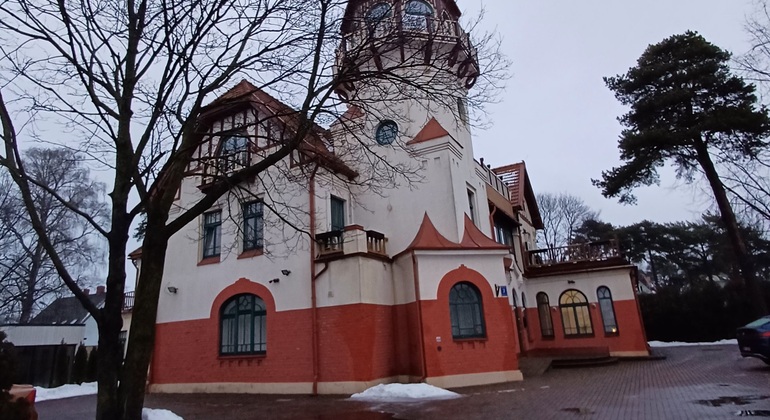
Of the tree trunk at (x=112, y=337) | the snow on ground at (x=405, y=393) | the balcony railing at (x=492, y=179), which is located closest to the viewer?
the tree trunk at (x=112, y=337)

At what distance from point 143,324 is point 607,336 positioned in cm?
1846

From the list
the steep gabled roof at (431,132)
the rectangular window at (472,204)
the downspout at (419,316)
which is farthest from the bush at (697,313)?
the downspout at (419,316)

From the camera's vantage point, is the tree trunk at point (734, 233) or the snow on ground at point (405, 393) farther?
the tree trunk at point (734, 233)

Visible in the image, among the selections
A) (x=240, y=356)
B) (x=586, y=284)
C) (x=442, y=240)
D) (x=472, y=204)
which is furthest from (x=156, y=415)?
(x=586, y=284)

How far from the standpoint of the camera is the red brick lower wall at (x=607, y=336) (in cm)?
1886

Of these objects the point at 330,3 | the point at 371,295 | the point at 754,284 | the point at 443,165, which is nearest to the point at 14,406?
the point at 330,3

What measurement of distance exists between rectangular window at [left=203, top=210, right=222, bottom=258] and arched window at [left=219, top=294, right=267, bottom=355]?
6.81 ft

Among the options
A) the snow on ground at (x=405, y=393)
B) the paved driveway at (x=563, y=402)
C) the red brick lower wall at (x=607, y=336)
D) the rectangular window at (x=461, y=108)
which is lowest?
the paved driveway at (x=563, y=402)

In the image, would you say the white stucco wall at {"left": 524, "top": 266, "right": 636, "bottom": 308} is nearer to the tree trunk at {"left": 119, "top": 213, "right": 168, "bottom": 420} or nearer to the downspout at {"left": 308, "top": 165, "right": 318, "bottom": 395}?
the downspout at {"left": 308, "top": 165, "right": 318, "bottom": 395}

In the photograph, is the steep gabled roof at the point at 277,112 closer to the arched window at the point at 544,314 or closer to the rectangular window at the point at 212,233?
the rectangular window at the point at 212,233

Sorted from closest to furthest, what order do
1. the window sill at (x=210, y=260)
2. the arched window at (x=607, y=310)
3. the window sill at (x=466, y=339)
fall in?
the window sill at (x=466, y=339)
the window sill at (x=210, y=260)
the arched window at (x=607, y=310)

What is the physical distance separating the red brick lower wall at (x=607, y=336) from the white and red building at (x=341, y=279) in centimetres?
419

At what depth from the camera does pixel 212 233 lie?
16328 millimetres

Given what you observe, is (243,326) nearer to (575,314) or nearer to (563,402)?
(563,402)
